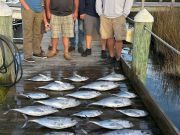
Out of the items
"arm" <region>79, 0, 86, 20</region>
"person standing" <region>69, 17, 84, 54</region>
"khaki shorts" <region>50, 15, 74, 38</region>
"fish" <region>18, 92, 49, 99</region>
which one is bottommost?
"fish" <region>18, 92, 49, 99</region>

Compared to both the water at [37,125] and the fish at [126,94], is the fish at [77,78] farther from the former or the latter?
the fish at [126,94]

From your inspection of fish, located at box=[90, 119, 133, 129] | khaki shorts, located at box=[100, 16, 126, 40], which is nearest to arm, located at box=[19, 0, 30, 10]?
khaki shorts, located at box=[100, 16, 126, 40]

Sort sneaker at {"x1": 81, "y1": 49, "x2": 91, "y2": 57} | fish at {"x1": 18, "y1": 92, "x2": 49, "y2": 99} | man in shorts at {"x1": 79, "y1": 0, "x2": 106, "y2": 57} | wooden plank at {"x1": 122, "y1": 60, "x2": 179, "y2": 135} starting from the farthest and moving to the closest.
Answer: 1. sneaker at {"x1": 81, "y1": 49, "x2": 91, "y2": 57}
2. man in shorts at {"x1": 79, "y1": 0, "x2": 106, "y2": 57}
3. fish at {"x1": 18, "y1": 92, "x2": 49, "y2": 99}
4. wooden plank at {"x1": 122, "y1": 60, "x2": 179, "y2": 135}

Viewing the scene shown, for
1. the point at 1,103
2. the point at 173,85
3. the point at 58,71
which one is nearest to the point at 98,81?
the point at 58,71

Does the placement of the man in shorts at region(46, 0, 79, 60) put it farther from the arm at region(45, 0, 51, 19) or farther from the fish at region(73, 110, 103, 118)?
the fish at region(73, 110, 103, 118)

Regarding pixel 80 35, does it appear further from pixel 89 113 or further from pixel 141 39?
pixel 89 113

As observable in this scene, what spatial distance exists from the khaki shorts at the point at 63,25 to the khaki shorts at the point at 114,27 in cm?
59

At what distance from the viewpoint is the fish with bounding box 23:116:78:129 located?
391cm

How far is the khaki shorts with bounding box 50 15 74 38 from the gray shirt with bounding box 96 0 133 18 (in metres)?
0.58

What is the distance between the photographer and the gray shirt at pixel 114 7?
6.27 meters

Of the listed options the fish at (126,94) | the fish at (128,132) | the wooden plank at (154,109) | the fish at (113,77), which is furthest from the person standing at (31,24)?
the fish at (128,132)

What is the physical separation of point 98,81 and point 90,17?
66.8 inches

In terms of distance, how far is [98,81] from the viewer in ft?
18.1

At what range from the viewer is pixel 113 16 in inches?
249
